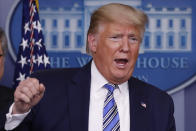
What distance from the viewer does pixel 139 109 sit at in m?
1.78

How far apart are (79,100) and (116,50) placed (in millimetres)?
291

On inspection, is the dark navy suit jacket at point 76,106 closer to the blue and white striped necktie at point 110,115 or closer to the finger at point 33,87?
the blue and white striped necktie at point 110,115

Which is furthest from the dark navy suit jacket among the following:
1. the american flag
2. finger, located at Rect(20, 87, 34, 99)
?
the american flag

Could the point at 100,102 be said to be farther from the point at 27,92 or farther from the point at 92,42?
the point at 27,92

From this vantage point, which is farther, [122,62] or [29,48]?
[29,48]

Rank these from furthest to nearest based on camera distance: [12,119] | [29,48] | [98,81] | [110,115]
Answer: [29,48] < [98,81] < [110,115] < [12,119]

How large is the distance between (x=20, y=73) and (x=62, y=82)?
984mm

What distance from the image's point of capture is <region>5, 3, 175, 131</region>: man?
167cm

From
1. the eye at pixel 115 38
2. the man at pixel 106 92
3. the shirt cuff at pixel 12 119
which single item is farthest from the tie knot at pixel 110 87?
the shirt cuff at pixel 12 119

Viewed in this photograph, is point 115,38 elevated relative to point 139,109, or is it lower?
elevated

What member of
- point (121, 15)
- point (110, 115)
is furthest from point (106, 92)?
point (121, 15)

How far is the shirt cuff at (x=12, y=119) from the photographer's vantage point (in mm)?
1489

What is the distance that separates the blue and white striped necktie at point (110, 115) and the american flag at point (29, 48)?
103cm

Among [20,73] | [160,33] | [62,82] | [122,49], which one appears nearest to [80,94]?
[62,82]
